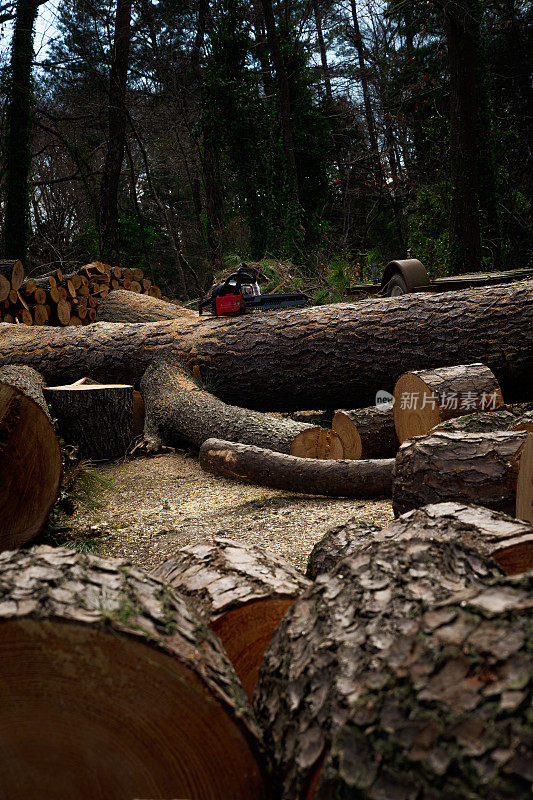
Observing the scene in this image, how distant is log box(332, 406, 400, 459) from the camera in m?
4.81

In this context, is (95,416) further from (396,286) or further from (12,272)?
(12,272)

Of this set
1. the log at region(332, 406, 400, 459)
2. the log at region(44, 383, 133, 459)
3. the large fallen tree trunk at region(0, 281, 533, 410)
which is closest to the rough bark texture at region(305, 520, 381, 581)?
the log at region(332, 406, 400, 459)

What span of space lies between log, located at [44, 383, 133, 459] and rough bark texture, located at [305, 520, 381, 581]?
133 inches

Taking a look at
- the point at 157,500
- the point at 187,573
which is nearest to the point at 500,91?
the point at 157,500

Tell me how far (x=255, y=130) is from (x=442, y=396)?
41.1ft

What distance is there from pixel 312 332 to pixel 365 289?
1.58 m

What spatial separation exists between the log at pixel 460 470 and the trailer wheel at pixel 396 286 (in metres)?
3.88

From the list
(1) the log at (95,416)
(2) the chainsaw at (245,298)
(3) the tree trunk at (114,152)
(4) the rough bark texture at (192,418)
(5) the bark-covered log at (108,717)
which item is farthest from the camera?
(3) the tree trunk at (114,152)

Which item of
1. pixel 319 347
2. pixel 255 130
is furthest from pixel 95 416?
pixel 255 130

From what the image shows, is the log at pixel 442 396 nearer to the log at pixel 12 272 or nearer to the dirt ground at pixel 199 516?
the dirt ground at pixel 199 516

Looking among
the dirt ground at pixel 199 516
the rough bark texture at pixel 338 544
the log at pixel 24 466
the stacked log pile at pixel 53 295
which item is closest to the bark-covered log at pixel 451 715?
the rough bark texture at pixel 338 544

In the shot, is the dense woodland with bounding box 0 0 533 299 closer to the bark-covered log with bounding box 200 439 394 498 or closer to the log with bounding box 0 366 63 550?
the bark-covered log with bounding box 200 439 394 498

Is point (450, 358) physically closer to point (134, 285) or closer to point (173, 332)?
point (173, 332)

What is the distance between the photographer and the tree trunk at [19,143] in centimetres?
1184
